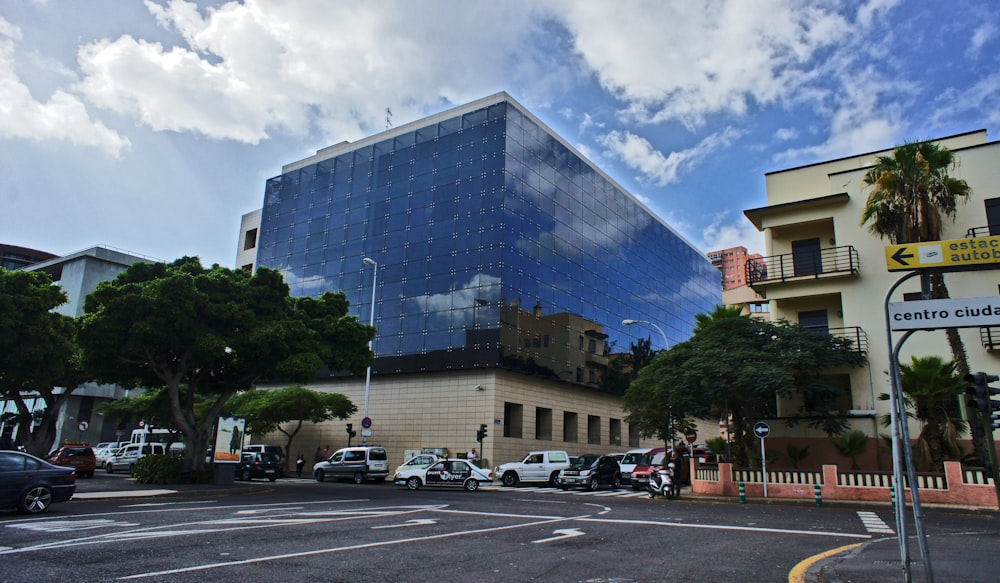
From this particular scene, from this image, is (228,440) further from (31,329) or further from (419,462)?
(31,329)

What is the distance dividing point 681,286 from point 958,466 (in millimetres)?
45722

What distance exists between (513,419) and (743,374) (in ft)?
61.6

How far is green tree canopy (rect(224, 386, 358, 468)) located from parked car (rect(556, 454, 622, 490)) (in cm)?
1647

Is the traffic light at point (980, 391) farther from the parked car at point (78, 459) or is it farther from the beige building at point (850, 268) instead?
the parked car at point (78, 459)

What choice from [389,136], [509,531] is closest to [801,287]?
[509,531]

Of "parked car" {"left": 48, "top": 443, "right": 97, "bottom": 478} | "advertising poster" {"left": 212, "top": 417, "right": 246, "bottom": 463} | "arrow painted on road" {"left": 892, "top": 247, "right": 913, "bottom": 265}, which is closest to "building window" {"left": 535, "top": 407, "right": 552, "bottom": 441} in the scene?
"advertising poster" {"left": 212, "top": 417, "right": 246, "bottom": 463}

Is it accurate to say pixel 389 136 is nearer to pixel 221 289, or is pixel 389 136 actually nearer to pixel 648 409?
pixel 221 289

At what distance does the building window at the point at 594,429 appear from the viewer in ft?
154

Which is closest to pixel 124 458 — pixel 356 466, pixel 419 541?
pixel 356 466

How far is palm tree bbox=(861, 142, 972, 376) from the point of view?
2208cm

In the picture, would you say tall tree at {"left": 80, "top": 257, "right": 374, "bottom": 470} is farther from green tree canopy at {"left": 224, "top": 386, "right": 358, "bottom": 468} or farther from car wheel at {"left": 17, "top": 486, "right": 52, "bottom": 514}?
green tree canopy at {"left": 224, "top": 386, "right": 358, "bottom": 468}

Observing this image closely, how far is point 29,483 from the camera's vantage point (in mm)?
14242

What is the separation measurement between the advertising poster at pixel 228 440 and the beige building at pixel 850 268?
23.8 metres

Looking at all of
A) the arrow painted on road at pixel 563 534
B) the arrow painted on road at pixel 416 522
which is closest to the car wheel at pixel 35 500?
the arrow painted on road at pixel 416 522
